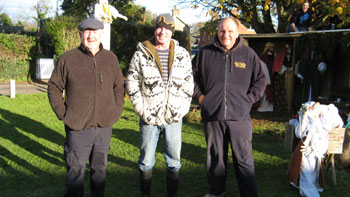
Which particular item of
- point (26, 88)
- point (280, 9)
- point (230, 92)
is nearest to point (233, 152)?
point (230, 92)

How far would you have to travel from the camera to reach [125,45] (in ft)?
58.2

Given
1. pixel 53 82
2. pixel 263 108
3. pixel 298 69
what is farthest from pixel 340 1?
pixel 53 82

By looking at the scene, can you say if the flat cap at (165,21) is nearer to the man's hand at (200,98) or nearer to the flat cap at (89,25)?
the flat cap at (89,25)

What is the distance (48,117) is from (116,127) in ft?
6.74

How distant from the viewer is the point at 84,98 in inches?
115

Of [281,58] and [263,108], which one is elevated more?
[281,58]

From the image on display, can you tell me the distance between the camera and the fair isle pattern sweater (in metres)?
3.07

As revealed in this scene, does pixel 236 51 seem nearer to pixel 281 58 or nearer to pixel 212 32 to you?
pixel 281 58

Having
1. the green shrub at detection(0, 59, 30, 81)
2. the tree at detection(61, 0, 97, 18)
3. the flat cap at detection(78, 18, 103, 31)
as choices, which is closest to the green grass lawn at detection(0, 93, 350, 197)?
the flat cap at detection(78, 18, 103, 31)

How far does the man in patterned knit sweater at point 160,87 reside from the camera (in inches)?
121

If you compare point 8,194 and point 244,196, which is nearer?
point 244,196

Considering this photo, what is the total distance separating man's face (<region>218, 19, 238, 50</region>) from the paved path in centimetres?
1133

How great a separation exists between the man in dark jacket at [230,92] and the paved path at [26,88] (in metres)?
11.2

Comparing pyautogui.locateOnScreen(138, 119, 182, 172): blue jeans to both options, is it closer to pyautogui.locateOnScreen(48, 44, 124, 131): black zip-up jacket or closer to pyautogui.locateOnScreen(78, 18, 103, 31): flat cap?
pyautogui.locateOnScreen(48, 44, 124, 131): black zip-up jacket
